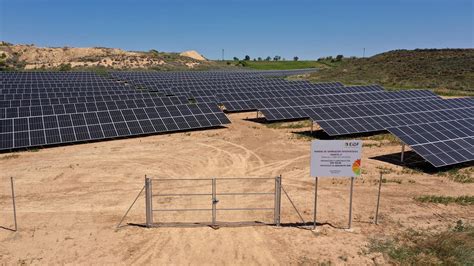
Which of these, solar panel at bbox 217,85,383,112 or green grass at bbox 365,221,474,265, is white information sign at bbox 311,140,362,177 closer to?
green grass at bbox 365,221,474,265

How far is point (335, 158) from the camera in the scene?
12.0 meters

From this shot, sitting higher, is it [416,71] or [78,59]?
[78,59]

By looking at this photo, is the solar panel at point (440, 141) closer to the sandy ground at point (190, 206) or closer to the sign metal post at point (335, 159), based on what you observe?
the sandy ground at point (190, 206)

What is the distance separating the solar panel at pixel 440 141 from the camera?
1994 cm

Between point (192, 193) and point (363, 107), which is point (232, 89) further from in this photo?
point (192, 193)

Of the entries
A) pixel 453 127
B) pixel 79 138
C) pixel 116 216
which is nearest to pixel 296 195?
pixel 116 216

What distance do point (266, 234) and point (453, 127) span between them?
1804 centimetres

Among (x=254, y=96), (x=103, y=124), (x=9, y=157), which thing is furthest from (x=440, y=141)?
(x=9, y=157)

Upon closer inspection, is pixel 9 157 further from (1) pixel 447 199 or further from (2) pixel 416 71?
(2) pixel 416 71

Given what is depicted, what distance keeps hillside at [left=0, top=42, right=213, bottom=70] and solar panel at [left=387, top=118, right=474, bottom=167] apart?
9938 centimetres

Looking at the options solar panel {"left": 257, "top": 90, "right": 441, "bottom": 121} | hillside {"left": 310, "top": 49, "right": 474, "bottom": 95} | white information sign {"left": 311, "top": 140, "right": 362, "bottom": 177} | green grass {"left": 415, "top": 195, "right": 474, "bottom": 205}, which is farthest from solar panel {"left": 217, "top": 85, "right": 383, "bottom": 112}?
hillside {"left": 310, "top": 49, "right": 474, "bottom": 95}

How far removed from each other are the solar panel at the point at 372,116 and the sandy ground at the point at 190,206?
11.1ft

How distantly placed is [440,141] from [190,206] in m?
15.6

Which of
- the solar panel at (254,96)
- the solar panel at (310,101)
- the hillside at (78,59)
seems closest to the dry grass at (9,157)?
the solar panel at (310,101)
